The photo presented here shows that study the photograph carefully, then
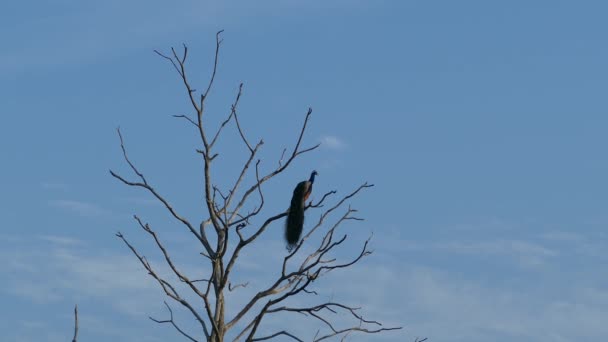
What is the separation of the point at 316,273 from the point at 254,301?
651 millimetres

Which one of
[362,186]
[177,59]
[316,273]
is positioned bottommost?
[316,273]

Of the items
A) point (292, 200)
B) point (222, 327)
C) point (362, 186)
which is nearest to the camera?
point (222, 327)

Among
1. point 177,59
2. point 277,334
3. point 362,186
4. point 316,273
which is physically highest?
point 177,59

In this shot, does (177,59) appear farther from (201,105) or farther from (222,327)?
(222,327)

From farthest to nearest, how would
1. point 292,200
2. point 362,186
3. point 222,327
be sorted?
point 292,200 < point 362,186 < point 222,327

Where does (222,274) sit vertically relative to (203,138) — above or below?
below

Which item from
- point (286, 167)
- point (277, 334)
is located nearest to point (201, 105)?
point (286, 167)

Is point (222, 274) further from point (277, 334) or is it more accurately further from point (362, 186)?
point (362, 186)

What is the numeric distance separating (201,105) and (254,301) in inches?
75.6

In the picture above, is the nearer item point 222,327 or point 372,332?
point 222,327

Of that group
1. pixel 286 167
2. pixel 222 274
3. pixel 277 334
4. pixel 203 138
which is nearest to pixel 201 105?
pixel 203 138

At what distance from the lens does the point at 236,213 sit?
9.59 m

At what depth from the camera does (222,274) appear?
938cm

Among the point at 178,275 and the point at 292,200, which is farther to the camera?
the point at 292,200
